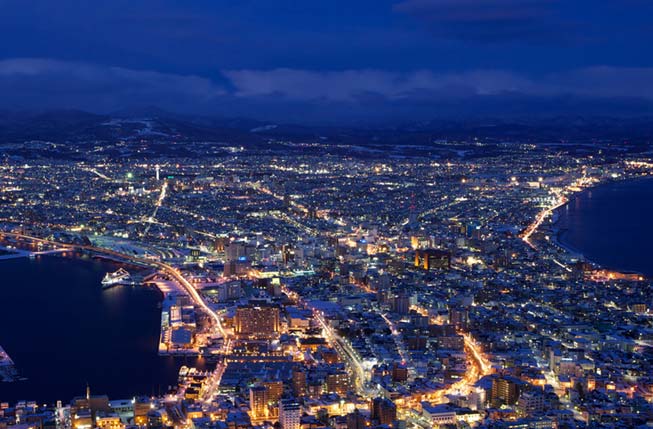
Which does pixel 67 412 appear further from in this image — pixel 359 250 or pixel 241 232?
pixel 241 232

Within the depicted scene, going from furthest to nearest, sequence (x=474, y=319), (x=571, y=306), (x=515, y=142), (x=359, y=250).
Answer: (x=515, y=142), (x=359, y=250), (x=571, y=306), (x=474, y=319)

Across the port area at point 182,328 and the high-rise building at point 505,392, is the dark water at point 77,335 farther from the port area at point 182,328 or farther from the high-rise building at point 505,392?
the high-rise building at point 505,392

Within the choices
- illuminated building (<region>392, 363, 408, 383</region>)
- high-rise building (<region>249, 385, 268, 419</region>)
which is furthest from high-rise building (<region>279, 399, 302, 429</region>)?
illuminated building (<region>392, 363, 408, 383</region>)

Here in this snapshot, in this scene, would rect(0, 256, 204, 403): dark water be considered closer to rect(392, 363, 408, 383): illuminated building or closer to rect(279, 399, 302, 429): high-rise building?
rect(279, 399, 302, 429): high-rise building

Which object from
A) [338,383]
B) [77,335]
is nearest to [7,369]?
[77,335]

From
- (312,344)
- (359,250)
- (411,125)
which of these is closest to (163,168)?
(359,250)
